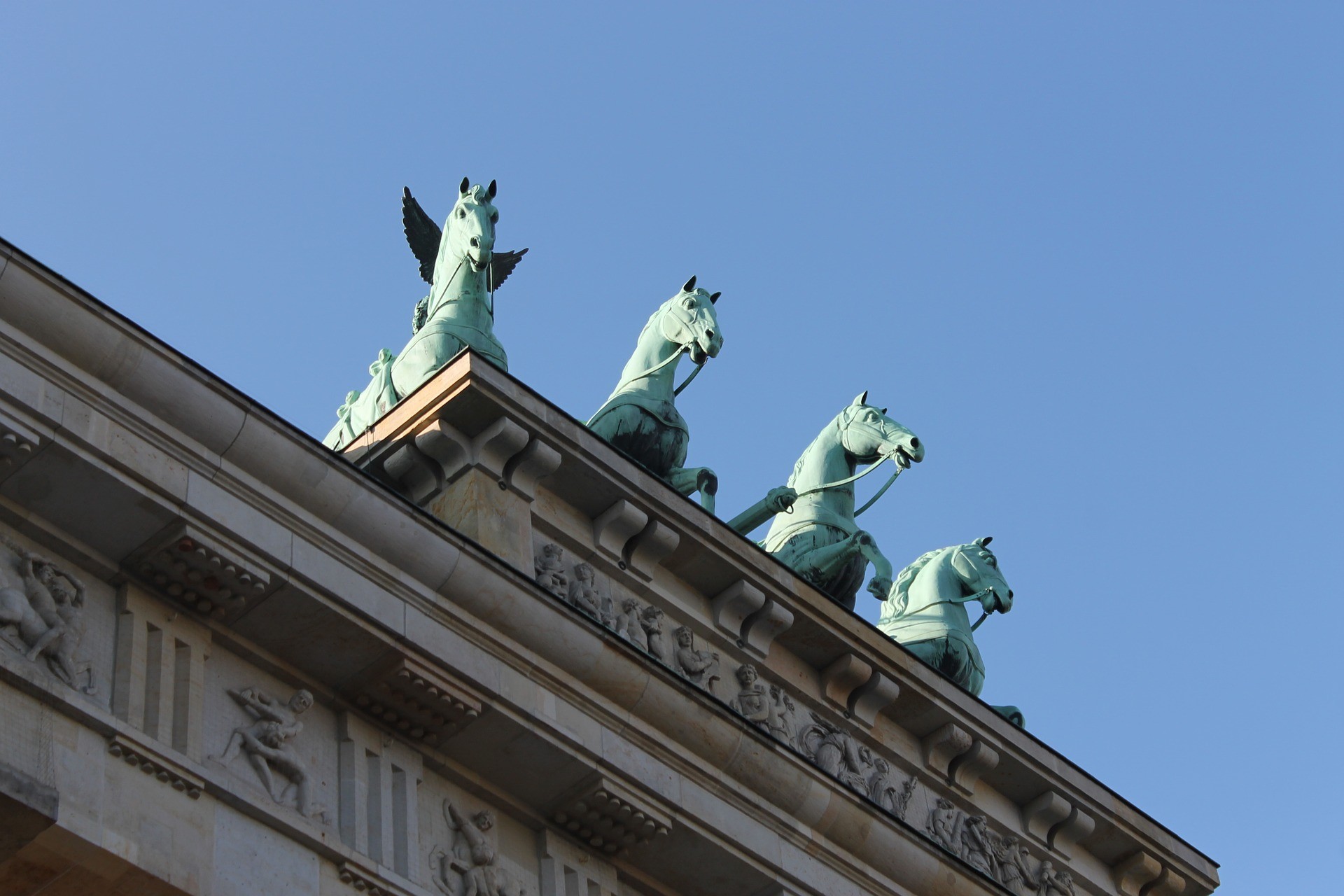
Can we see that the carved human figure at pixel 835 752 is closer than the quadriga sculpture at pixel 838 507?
Yes

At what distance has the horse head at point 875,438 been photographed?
24.4 m

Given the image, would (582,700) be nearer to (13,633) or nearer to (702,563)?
(702,563)

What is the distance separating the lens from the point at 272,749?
16.5m

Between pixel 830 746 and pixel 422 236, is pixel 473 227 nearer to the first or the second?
pixel 422 236

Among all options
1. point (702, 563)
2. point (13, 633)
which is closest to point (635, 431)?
point (702, 563)

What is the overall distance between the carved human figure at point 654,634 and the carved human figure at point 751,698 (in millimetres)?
650

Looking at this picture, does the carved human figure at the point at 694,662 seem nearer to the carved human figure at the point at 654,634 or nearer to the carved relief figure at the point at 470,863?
the carved human figure at the point at 654,634

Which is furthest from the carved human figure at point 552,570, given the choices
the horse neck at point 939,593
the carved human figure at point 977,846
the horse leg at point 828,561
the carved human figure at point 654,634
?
the horse neck at point 939,593

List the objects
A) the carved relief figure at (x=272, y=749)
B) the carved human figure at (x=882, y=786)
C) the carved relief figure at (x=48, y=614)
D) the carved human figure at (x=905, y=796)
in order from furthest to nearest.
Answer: the carved human figure at (x=905, y=796)
the carved human figure at (x=882, y=786)
the carved relief figure at (x=272, y=749)
the carved relief figure at (x=48, y=614)

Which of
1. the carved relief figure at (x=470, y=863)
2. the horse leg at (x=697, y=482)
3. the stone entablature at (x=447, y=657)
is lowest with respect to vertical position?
the carved relief figure at (x=470, y=863)

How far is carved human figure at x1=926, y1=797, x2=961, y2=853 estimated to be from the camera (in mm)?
21625

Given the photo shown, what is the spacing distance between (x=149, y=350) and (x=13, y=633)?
2.08m

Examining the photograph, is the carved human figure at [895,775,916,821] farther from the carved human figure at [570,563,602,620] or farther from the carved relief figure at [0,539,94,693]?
the carved relief figure at [0,539,94,693]

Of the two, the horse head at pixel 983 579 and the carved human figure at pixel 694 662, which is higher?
the horse head at pixel 983 579
